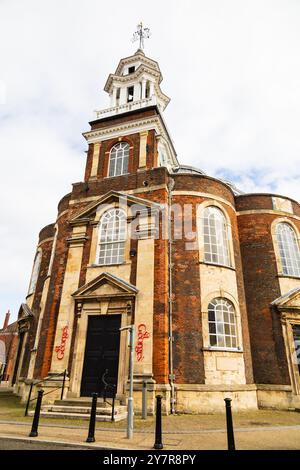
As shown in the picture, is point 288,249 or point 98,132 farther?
point 98,132

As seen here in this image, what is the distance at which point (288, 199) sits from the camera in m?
17.0

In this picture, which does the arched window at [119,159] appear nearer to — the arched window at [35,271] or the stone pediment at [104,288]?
the stone pediment at [104,288]

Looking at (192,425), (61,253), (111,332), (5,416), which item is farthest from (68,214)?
(192,425)

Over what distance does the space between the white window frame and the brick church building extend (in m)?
0.05

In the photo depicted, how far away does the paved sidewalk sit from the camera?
19.8ft

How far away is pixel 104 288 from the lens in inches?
517

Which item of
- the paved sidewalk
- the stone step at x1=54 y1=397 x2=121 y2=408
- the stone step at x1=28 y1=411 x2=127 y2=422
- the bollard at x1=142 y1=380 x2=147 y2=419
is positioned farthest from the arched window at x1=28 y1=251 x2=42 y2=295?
the paved sidewalk

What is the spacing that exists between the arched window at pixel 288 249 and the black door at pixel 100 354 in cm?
860

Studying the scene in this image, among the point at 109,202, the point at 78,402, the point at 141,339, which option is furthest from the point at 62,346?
the point at 109,202

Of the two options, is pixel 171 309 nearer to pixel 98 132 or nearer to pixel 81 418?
pixel 81 418

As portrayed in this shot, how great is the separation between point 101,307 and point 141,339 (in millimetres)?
2218

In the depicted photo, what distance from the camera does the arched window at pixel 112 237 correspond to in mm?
14016

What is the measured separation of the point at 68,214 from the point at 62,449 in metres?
11.7
